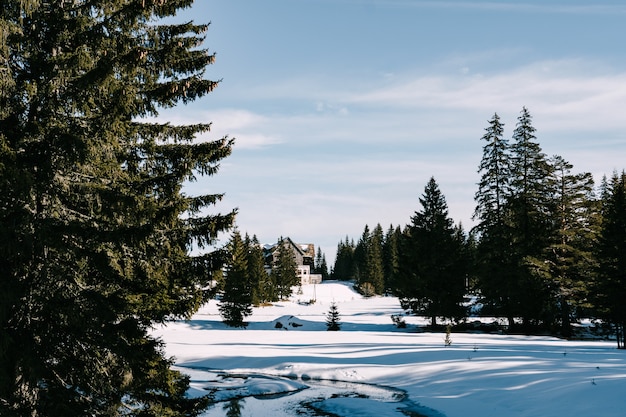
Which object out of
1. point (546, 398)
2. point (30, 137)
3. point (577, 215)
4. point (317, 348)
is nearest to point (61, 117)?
point (30, 137)

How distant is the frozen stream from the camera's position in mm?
15062

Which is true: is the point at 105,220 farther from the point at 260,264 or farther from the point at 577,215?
the point at 260,264

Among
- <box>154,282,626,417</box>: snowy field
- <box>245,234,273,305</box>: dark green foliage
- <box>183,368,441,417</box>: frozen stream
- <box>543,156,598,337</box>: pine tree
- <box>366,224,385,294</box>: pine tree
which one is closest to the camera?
<box>154,282,626,417</box>: snowy field

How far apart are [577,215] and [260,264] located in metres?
38.8

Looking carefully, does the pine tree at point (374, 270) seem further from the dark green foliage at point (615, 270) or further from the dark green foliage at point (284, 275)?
the dark green foliage at point (615, 270)

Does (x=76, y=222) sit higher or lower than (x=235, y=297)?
higher

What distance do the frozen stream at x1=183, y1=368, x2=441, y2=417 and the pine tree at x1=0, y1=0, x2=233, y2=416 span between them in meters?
4.87

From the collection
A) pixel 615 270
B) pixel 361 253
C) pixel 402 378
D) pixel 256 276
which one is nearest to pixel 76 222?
pixel 402 378

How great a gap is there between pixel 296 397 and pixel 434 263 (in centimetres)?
2264

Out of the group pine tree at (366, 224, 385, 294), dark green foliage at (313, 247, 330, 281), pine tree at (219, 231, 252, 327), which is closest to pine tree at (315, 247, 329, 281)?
dark green foliage at (313, 247, 330, 281)

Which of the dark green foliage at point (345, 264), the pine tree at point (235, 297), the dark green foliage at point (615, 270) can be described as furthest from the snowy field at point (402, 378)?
the dark green foliage at point (345, 264)

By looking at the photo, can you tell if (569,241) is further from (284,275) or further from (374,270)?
(374,270)

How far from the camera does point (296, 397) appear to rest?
17.2m

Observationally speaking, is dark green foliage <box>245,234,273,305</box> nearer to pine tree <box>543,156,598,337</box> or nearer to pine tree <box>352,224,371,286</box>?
pine tree <box>543,156,598,337</box>
